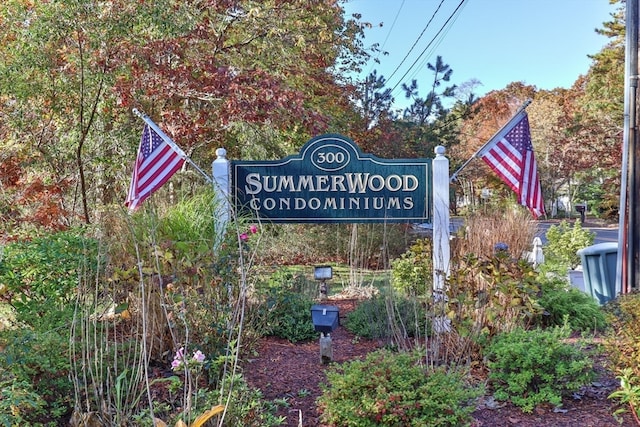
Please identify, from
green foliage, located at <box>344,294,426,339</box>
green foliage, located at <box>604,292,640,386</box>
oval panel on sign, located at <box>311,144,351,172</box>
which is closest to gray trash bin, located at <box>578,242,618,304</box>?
green foliage, located at <box>344,294,426,339</box>

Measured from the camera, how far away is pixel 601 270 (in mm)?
6660

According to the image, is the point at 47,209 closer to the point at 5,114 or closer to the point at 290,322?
the point at 5,114

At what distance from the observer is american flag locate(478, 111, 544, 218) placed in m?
5.52

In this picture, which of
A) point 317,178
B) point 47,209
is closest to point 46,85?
point 47,209

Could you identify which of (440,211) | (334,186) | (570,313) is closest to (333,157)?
(334,186)

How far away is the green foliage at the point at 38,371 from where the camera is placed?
282 cm

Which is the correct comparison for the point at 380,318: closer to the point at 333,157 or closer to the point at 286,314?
the point at 286,314

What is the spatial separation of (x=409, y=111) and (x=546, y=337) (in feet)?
40.8

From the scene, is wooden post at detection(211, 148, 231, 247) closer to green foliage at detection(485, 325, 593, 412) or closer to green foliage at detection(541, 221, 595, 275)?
green foliage at detection(485, 325, 593, 412)

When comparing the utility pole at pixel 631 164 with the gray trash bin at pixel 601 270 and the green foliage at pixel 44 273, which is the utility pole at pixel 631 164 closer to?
the gray trash bin at pixel 601 270

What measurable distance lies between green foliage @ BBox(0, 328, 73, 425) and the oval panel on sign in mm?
3030

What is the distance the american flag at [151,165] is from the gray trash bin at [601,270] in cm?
510

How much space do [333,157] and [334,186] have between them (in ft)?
0.99

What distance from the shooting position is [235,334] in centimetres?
382
